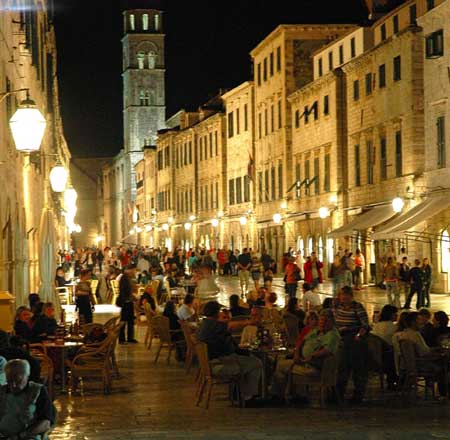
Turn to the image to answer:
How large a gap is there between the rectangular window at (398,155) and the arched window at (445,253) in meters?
5.15

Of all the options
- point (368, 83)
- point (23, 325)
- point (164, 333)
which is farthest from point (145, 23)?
point (23, 325)

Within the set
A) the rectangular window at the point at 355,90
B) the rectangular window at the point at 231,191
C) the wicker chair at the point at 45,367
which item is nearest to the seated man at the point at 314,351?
the wicker chair at the point at 45,367

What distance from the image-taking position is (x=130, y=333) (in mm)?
24578

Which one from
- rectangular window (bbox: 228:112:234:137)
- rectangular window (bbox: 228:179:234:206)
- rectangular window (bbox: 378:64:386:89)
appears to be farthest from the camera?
rectangular window (bbox: 228:112:234:137)

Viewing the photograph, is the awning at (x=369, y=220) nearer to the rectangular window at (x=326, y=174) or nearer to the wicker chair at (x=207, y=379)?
the rectangular window at (x=326, y=174)

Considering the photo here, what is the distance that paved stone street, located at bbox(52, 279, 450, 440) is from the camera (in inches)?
482

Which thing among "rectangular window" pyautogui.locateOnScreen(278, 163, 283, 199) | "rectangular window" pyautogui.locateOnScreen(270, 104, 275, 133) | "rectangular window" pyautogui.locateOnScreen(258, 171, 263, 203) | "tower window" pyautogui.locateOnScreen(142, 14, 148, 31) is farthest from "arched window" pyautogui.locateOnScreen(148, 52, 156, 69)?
"rectangular window" pyautogui.locateOnScreen(278, 163, 283, 199)

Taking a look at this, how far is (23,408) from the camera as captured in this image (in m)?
8.62

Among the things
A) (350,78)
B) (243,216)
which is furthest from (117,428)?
(243,216)

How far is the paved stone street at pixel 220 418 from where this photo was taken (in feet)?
40.2

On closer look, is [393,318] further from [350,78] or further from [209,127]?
[209,127]

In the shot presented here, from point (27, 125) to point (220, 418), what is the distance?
4.90m

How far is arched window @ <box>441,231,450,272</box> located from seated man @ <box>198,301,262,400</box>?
24.1 meters

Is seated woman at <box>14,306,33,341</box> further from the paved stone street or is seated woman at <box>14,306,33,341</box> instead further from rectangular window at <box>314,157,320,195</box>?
rectangular window at <box>314,157,320,195</box>
